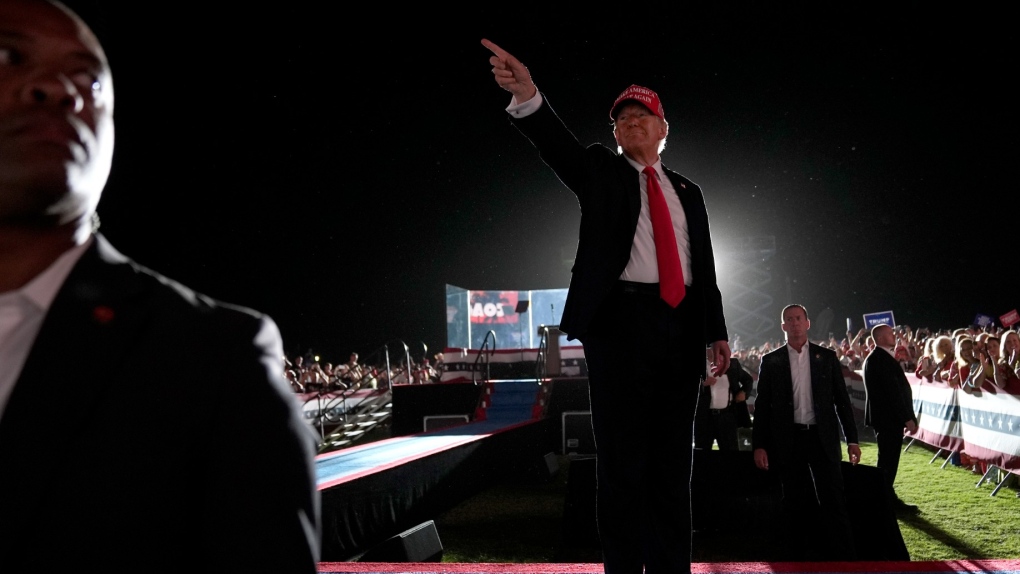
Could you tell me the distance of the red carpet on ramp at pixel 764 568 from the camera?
111 inches

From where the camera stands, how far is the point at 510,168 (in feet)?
71.6

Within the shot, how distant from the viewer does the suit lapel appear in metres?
0.61

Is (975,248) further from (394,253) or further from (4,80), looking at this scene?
(4,80)

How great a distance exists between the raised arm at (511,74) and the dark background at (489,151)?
11.1 m

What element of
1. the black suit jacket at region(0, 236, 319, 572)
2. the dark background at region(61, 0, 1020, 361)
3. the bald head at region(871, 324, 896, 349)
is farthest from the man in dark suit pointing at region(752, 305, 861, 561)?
the dark background at region(61, 0, 1020, 361)

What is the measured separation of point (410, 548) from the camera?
4402 millimetres

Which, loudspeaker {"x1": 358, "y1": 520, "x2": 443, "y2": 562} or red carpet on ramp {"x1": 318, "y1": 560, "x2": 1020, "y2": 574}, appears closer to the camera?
red carpet on ramp {"x1": 318, "y1": 560, "x2": 1020, "y2": 574}

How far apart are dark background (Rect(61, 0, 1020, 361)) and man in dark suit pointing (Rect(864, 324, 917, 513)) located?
29.5 feet

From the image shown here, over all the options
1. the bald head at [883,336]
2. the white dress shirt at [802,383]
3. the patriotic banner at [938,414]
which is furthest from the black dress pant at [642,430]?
the patriotic banner at [938,414]

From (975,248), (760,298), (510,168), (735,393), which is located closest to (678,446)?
(735,393)

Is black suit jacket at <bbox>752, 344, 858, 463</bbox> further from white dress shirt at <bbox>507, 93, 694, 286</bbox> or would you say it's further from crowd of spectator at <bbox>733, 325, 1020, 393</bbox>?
crowd of spectator at <bbox>733, 325, 1020, 393</bbox>

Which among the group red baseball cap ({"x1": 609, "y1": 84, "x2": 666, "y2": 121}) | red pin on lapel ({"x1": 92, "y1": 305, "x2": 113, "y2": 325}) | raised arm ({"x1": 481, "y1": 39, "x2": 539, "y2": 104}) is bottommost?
red pin on lapel ({"x1": 92, "y1": 305, "x2": 113, "y2": 325})

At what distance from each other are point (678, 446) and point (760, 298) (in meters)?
35.8

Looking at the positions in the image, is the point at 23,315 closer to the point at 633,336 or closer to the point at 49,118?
the point at 49,118
